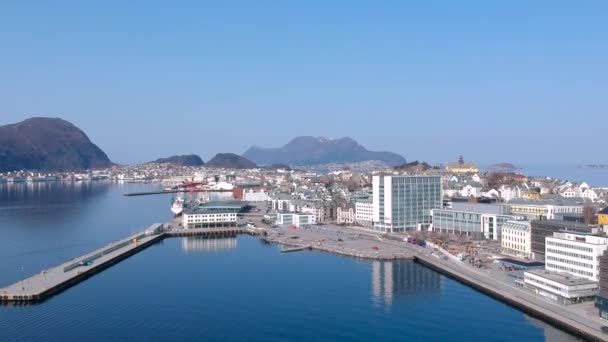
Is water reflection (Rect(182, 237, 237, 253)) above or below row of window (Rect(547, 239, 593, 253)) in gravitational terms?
below

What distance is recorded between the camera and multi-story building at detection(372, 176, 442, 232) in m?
20.7

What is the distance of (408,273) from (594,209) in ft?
23.5

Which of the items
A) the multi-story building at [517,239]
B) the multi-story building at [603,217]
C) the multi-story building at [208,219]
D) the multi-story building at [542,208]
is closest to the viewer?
the multi-story building at [603,217]

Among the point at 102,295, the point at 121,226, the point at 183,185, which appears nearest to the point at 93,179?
the point at 183,185

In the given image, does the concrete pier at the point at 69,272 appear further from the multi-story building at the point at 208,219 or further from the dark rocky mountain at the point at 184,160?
the dark rocky mountain at the point at 184,160

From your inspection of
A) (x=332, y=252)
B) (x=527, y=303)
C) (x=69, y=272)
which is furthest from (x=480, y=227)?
(x=69, y=272)

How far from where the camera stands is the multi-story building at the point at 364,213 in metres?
22.9

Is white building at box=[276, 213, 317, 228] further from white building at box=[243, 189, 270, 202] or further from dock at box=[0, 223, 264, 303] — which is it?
white building at box=[243, 189, 270, 202]

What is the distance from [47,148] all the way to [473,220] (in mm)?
80770

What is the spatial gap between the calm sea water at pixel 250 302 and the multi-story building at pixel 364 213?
19.1ft

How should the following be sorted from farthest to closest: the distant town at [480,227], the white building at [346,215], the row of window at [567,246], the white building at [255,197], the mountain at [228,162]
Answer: the mountain at [228,162], the white building at [255,197], the white building at [346,215], the row of window at [567,246], the distant town at [480,227]

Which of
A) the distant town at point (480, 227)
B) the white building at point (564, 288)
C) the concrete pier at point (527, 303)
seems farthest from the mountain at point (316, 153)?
the white building at point (564, 288)

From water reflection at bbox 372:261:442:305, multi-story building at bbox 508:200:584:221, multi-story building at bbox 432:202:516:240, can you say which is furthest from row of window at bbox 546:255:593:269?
multi-story building at bbox 508:200:584:221

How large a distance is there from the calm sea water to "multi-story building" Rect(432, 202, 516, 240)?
14.7 ft
